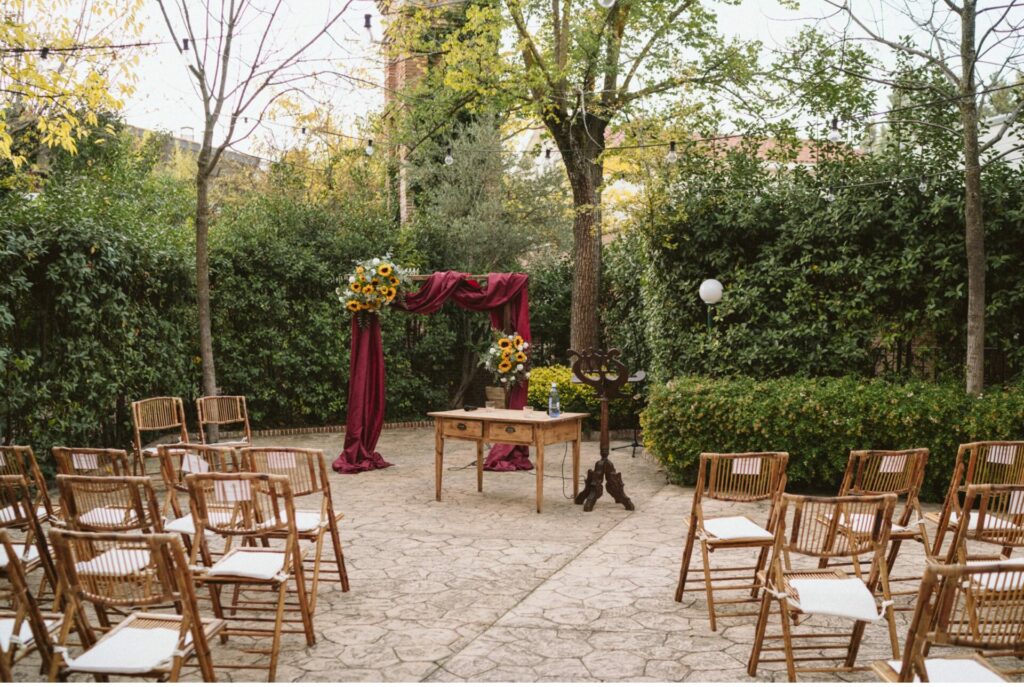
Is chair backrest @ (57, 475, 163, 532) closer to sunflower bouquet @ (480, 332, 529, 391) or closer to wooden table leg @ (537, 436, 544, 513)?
wooden table leg @ (537, 436, 544, 513)

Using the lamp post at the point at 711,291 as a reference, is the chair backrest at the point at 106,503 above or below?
below

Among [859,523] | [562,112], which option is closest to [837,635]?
[859,523]

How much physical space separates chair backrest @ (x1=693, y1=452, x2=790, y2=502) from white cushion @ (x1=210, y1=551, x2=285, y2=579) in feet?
7.41

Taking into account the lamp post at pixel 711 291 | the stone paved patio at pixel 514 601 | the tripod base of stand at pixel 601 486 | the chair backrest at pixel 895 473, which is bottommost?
the stone paved patio at pixel 514 601

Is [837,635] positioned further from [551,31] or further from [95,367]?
[551,31]

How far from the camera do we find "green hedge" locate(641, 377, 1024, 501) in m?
8.22

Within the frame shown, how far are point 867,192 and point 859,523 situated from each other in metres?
6.59

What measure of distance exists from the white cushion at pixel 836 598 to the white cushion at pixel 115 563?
2.78 m

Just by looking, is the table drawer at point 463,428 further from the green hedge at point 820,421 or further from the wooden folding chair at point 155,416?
the wooden folding chair at point 155,416

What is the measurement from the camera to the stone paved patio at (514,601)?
14.1 feet

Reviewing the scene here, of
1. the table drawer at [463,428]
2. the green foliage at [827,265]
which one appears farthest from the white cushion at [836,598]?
the green foliage at [827,265]

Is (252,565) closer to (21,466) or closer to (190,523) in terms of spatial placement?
(190,523)

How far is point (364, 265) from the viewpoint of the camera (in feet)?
33.7

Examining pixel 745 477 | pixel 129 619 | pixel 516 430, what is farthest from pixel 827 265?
pixel 129 619
